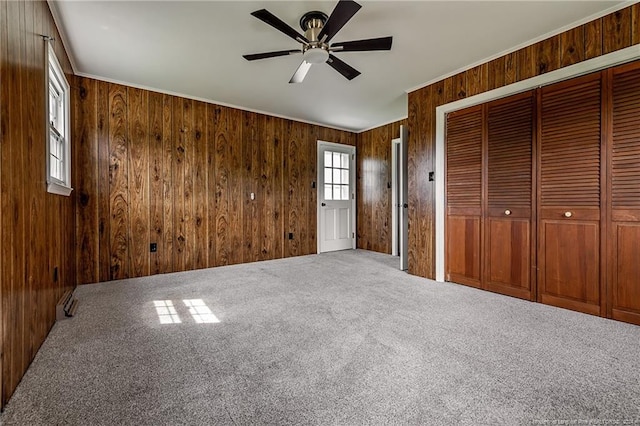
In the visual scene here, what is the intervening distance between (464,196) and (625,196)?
1283 mm

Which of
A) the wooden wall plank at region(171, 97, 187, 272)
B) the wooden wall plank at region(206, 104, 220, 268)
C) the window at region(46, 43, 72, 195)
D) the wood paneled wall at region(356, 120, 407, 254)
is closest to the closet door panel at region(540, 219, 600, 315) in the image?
the wood paneled wall at region(356, 120, 407, 254)

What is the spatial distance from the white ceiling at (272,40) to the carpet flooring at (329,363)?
2446 millimetres

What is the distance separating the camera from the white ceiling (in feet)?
7.35

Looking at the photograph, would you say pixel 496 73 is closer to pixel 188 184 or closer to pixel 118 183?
pixel 188 184

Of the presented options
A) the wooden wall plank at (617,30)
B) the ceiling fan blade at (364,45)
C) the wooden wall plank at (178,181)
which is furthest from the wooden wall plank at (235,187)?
Result: the wooden wall plank at (617,30)

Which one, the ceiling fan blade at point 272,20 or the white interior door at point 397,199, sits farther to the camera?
the white interior door at point 397,199

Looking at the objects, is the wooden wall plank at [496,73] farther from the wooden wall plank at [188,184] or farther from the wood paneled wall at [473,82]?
the wooden wall plank at [188,184]

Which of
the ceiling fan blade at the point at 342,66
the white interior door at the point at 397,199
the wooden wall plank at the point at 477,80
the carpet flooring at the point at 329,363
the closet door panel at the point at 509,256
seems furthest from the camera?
the white interior door at the point at 397,199

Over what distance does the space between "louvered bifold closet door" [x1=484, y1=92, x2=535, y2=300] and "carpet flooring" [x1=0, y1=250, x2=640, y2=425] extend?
30 centimetres

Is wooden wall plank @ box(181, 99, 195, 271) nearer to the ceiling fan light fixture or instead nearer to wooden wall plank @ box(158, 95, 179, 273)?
wooden wall plank @ box(158, 95, 179, 273)

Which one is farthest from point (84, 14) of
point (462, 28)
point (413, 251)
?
point (413, 251)

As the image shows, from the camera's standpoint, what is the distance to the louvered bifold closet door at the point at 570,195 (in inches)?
94.3

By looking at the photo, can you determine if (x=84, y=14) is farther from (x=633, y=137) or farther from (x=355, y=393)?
(x=633, y=137)

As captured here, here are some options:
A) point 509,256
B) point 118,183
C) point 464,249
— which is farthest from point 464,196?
point 118,183
